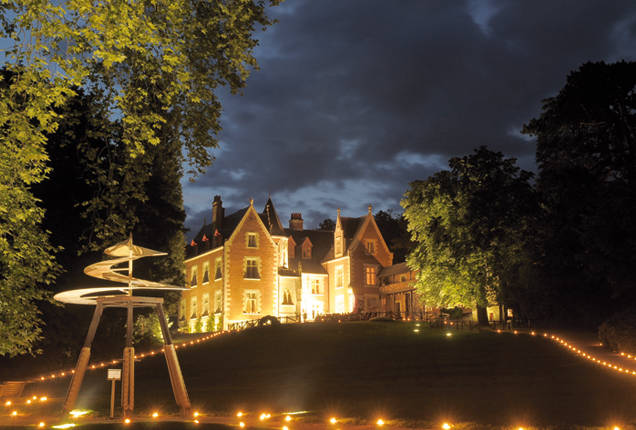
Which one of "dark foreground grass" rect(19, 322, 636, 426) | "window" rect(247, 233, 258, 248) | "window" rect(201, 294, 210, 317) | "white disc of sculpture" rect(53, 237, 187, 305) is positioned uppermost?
"window" rect(247, 233, 258, 248)

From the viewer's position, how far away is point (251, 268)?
176 ft

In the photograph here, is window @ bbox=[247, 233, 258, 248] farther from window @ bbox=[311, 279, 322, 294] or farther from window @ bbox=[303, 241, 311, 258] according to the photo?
window @ bbox=[303, 241, 311, 258]

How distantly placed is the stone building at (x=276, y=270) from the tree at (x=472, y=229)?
14613mm

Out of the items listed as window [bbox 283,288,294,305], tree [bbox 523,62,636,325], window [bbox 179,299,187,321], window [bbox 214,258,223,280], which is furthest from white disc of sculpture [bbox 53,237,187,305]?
window [bbox 179,299,187,321]

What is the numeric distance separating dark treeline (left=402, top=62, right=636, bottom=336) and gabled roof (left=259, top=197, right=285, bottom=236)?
58.7ft

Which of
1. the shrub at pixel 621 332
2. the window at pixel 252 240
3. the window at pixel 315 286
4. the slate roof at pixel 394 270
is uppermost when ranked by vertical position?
the window at pixel 252 240

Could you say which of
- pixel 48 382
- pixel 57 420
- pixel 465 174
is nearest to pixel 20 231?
pixel 57 420

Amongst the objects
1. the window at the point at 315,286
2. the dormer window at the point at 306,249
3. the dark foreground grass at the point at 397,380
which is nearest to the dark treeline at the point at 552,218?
the dark foreground grass at the point at 397,380

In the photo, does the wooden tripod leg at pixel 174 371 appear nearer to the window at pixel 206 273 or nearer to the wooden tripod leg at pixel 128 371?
the wooden tripod leg at pixel 128 371

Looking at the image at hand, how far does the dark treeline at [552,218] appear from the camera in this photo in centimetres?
2670

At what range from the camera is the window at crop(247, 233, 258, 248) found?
5412cm

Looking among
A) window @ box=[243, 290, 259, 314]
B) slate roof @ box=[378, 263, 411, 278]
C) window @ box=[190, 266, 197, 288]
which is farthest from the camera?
window @ box=[190, 266, 197, 288]

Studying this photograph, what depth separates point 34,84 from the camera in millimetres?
13953

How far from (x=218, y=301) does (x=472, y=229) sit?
79.4 ft
